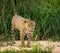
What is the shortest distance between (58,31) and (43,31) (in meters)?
0.64

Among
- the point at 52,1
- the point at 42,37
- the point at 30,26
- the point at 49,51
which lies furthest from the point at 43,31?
the point at 49,51

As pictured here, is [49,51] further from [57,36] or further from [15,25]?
[57,36]

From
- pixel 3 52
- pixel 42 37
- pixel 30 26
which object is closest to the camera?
pixel 3 52

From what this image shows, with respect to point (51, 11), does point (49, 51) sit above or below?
below

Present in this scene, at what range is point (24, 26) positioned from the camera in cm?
1141

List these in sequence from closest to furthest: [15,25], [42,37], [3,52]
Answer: [3,52] < [15,25] < [42,37]

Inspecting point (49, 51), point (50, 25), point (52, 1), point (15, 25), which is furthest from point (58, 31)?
point (49, 51)

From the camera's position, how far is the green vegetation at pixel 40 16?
13.2 metres

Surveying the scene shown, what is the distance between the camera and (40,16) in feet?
45.2

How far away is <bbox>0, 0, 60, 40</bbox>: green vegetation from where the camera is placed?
13227 millimetres

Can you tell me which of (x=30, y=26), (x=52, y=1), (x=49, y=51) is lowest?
(x=49, y=51)

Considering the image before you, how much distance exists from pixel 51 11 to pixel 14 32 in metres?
2.11

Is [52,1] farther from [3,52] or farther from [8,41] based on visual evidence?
[3,52]

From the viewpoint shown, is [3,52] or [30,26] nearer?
[3,52]
